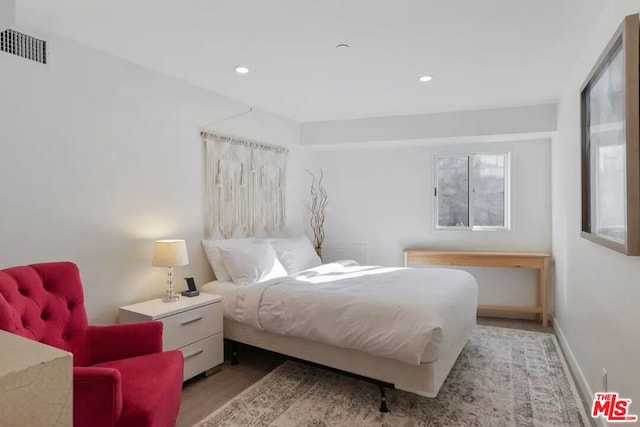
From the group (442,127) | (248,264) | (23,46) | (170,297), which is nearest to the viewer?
(23,46)

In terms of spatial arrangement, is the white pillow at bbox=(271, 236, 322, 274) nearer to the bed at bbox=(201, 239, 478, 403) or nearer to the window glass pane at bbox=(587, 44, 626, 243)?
the bed at bbox=(201, 239, 478, 403)

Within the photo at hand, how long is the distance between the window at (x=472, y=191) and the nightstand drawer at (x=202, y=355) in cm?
318

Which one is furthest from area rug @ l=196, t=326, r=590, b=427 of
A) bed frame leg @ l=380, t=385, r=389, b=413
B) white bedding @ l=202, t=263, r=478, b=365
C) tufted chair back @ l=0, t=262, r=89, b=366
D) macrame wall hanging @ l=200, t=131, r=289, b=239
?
macrame wall hanging @ l=200, t=131, r=289, b=239

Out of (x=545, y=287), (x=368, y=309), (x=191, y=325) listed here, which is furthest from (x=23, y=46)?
(x=545, y=287)

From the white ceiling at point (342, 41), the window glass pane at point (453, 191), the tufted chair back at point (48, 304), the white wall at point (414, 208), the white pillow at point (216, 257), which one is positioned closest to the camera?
the tufted chair back at point (48, 304)

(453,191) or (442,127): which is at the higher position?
(442,127)

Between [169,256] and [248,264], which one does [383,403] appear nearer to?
[248,264]

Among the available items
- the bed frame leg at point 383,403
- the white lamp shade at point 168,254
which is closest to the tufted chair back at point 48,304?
the white lamp shade at point 168,254

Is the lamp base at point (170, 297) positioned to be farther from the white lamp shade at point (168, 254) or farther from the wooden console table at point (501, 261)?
the wooden console table at point (501, 261)

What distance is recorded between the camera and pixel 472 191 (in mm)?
4918

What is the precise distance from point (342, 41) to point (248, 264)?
202cm

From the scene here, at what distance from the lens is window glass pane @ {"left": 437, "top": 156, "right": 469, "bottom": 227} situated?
4.95 meters

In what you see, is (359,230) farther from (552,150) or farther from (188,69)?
(188,69)

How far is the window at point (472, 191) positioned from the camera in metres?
4.80
